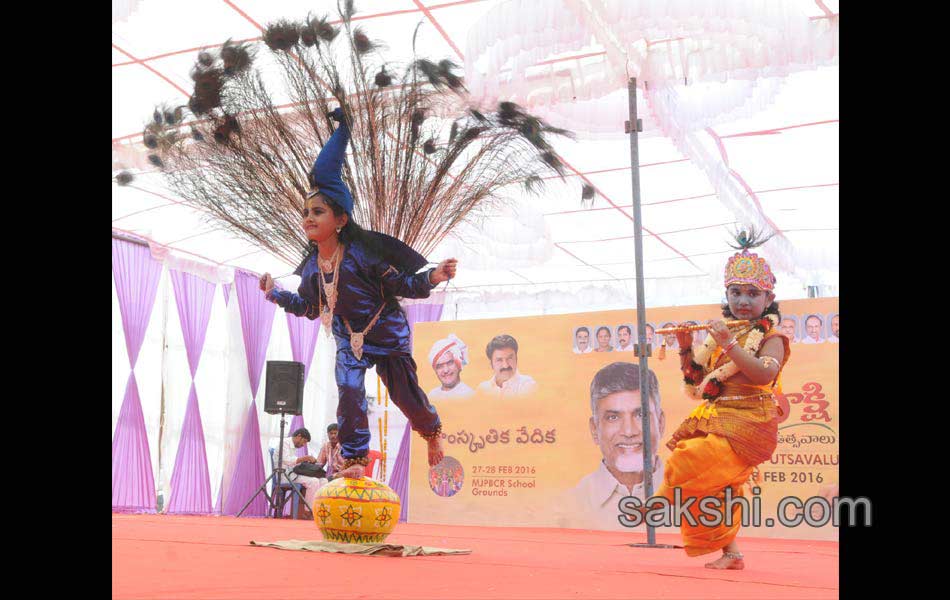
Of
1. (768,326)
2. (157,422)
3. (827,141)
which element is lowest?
(157,422)

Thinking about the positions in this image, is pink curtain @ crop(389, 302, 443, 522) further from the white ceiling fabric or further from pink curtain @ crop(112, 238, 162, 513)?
pink curtain @ crop(112, 238, 162, 513)

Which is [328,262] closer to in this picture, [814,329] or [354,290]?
[354,290]

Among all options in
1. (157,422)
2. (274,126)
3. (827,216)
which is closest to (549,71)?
(274,126)

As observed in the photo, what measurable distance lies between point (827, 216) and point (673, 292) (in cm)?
192

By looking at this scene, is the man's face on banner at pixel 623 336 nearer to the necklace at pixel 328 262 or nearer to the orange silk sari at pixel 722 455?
the necklace at pixel 328 262

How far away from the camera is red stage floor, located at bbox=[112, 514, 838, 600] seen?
9.42 ft

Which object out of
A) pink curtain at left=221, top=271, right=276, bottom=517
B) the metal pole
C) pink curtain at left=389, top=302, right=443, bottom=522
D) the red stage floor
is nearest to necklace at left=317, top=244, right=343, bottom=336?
the red stage floor

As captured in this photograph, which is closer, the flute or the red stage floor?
Result: the red stage floor

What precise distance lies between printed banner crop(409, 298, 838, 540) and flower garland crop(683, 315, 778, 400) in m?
4.26

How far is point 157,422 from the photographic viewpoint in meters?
11.7

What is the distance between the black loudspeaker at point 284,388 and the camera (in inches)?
432

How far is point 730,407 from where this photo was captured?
4137 mm
